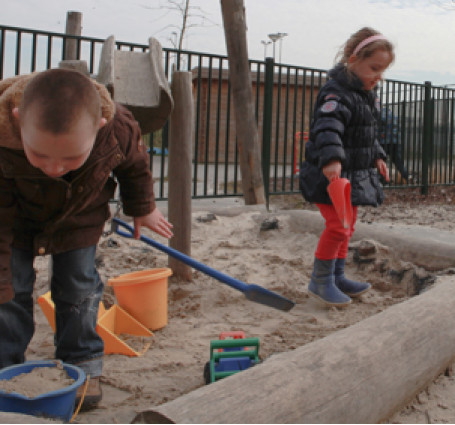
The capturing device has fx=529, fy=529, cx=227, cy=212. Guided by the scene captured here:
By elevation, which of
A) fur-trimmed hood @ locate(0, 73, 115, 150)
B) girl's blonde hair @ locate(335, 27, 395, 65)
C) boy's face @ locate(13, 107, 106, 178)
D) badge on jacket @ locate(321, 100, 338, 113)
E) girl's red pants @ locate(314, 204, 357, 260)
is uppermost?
girl's blonde hair @ locate(335, 27, 395, 65)

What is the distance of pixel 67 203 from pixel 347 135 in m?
1.69

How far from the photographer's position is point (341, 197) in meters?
2.60

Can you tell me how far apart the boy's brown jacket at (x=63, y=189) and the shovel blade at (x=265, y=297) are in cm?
54

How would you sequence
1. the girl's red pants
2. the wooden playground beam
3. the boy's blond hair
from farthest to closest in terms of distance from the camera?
the girl's red pants → the boy's blond hair → the wooden playground beam

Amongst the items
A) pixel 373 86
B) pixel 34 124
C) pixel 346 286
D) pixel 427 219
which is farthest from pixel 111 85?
pixel 427 219

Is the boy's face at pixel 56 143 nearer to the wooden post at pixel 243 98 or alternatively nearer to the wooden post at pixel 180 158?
the wooden post at pixel 180 158

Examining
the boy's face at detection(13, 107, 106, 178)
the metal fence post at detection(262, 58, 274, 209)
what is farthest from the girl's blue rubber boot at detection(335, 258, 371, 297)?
the metal fence post at detection(262, 58, 274, 209)

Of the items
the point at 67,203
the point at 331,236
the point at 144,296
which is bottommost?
the point at 144,296

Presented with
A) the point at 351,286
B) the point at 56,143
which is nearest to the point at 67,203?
the point at 56,143

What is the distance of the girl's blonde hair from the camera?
279 centimetres

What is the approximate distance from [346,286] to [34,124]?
2.19 metres

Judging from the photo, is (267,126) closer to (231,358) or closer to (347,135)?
(347,135)

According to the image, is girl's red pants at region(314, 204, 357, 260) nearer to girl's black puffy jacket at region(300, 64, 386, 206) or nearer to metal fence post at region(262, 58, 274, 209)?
girl's black puffy jacket at region(300, 64, 386, 206)

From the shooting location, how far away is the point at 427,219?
5824mm
